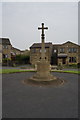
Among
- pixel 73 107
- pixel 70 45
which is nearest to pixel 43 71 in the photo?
pixel 73 107

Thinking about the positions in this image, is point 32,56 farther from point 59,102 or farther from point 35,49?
point 59,102

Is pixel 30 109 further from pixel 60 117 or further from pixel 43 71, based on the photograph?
pixel 43 71

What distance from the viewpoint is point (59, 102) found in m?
5.60

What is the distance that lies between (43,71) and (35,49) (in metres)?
24.3

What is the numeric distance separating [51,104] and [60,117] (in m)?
1.17

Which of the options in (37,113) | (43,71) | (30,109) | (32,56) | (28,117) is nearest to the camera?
(28,117)

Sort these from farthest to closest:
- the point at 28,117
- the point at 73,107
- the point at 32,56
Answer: the point at 32,56
the point at 73,107
the point at 28,117

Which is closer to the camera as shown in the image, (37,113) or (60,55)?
(37,113)

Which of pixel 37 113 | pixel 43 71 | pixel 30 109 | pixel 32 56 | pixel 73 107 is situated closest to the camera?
pixel 37 113

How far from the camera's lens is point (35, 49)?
3375 cm

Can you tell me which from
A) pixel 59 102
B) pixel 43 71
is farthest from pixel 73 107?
pixel 43 71

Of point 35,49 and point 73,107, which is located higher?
point 35,49

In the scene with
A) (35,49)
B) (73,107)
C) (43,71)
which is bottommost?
(73,107)

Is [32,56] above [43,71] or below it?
above
